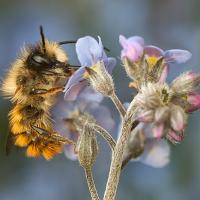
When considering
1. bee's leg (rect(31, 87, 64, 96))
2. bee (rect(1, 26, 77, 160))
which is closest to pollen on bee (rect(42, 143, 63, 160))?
bee (rect(1, 26, 77, 160))

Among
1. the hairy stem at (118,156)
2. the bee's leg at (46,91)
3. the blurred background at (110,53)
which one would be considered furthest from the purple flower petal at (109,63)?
the blurred background at (110,53)

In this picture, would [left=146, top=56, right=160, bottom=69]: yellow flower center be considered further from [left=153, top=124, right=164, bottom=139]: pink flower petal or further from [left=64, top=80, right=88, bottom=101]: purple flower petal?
[left=153, top=124, right=164, bottom=139]: pink flower petal

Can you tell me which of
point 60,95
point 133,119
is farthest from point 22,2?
point 133,119

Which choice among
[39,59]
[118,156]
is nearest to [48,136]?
[39,59]

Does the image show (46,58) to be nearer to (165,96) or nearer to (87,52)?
(87,52)

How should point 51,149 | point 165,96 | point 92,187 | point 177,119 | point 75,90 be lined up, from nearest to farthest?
point 177,119
point 165,96
point 92,187
point 75,90
point 51,149

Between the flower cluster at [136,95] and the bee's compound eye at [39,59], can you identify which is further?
the bee's compound eye at [39,59]

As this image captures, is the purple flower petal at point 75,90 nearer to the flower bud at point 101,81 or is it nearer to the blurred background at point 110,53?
the flower bud at point 101,81
